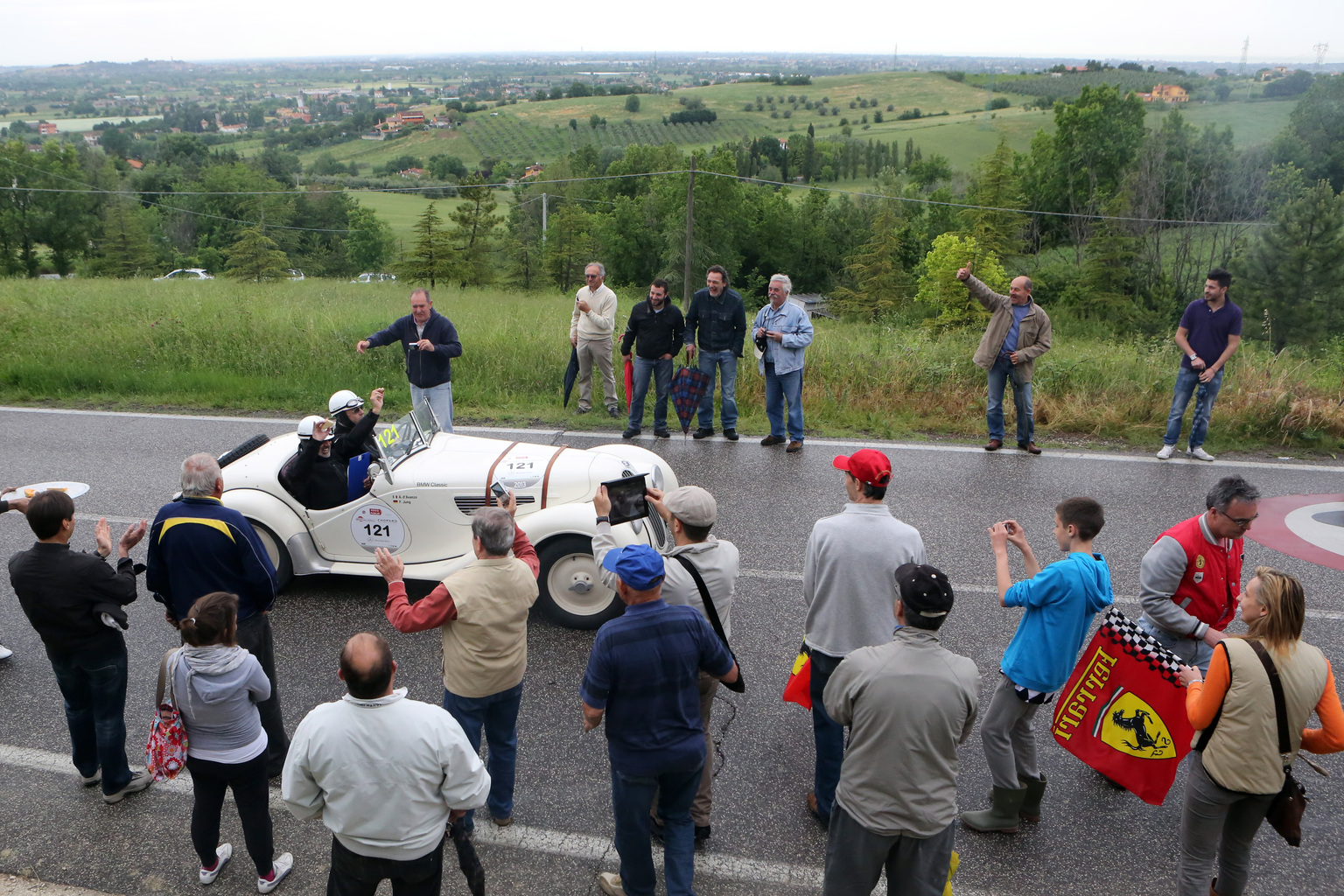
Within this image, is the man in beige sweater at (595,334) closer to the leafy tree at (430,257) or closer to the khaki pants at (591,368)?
the khaki pants at (591,368)

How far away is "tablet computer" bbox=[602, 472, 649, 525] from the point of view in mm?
4508

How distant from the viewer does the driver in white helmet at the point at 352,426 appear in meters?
6.34

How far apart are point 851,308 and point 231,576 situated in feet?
225

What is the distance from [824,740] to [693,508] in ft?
4.36

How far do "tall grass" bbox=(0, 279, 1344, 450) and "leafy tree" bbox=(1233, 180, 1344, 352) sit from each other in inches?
1500

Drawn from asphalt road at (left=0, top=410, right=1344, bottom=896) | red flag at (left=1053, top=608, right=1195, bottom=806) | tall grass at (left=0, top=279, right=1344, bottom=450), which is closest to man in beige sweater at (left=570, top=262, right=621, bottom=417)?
tall grass at (left=0, top=279, right=1344, bottom=450)

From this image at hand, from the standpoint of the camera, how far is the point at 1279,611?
3.35 metres

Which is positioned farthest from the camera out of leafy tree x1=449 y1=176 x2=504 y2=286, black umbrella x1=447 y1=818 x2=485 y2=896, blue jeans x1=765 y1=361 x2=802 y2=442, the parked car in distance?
leafy tree x1=449 y1=176 x2=504 y2=286

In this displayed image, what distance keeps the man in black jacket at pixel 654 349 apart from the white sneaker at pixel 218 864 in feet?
22.1

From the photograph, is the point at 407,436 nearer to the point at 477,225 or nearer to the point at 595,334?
the point at 595,334

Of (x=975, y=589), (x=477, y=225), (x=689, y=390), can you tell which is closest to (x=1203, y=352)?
(x=975, y=589)

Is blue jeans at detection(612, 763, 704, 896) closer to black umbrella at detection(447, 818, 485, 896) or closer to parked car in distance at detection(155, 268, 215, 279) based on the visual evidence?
black umbrella at detection(447, 818, 485, 896)

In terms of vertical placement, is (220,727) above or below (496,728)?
above

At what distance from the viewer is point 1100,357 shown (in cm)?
1264
